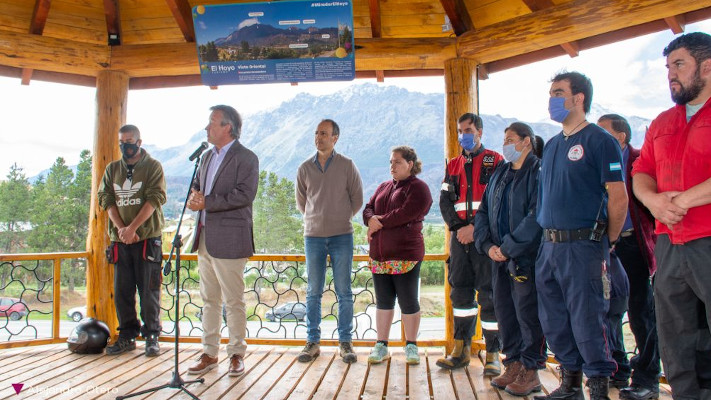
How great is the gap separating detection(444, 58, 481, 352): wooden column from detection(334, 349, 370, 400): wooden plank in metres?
0.88

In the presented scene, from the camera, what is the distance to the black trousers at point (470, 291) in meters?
3.54

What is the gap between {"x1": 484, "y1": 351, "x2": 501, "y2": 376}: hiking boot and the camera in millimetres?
3514

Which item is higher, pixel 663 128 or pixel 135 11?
pixel 135 11

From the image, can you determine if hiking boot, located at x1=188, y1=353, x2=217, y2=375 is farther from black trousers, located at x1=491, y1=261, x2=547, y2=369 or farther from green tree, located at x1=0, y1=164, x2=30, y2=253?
green tree, located at x1=0, y1=164, x2=30, y2=253

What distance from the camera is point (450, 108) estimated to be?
453cm

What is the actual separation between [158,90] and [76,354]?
8.86ft

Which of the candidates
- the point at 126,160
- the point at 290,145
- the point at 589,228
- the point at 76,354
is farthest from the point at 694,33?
the point at 290,145

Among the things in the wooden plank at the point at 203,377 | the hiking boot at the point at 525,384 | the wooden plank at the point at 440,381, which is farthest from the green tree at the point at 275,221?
the hiking boot at the point at 525,384

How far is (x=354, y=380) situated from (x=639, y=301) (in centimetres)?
183

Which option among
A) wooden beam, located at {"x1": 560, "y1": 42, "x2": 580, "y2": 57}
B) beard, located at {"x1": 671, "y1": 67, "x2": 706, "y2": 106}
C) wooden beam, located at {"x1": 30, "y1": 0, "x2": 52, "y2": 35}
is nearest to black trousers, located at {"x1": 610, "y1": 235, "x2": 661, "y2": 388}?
beard, located at {"x1": 671, "y1": 67, "x2": 706, "y2": 106}

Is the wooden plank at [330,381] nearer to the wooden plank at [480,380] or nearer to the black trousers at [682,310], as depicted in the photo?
the wooden plank at [480,380]

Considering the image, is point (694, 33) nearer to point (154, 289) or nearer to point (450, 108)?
point (450, 108)

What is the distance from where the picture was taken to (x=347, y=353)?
3.94 meters

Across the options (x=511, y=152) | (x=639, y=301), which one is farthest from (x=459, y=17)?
(x=639, y=301)
